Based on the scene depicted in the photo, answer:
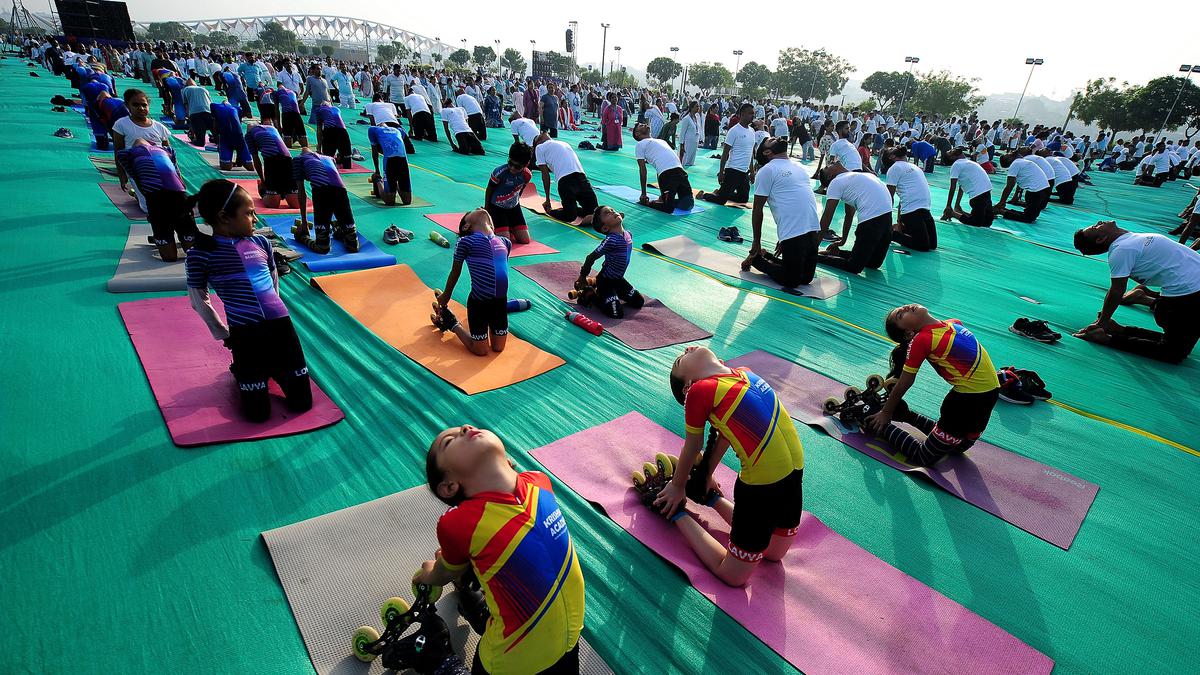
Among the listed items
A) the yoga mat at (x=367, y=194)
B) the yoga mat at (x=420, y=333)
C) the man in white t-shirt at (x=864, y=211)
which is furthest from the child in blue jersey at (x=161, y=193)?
the man in white t-shirt at (x=864, y=211)

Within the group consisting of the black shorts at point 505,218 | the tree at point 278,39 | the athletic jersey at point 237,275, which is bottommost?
the black shorts at point 505,218

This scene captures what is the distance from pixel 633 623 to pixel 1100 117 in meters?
49.6

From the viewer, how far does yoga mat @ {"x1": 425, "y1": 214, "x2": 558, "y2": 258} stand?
7652mm

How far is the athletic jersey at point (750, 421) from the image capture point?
2562 millimetres

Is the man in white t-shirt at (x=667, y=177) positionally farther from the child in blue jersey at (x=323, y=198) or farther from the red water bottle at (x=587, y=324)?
the child in blue jersey at (x=323, y=198)

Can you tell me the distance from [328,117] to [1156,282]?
1231 centimetres

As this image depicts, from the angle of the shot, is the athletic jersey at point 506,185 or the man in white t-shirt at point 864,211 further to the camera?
the man in white t-shirt at point 864,211

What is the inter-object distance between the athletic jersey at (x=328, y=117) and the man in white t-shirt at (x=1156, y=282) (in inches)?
450

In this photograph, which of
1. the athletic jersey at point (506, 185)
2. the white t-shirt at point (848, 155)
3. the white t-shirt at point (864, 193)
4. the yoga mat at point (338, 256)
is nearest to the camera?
the yoga mat at point (338, 256)

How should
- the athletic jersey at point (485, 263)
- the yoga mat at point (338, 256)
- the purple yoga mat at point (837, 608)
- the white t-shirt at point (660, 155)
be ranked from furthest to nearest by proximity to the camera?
the white t-shirt at point (660, 155), the yoga mat at point (338, 256), the athletic jersey at point (485, 263), the purple yoga mat at point (837, 608)

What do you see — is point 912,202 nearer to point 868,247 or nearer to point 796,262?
point 868,247

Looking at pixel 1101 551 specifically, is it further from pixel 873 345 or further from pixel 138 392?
pixel 138 392

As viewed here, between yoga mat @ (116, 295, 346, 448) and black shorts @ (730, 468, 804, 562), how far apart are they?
9.01ft

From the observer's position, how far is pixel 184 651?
7.37 feet
